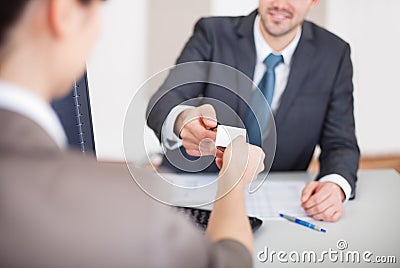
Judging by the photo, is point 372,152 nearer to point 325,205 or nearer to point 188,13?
point 188,13

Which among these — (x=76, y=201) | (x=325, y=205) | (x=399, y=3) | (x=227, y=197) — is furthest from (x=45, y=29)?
(x=399, y=3)

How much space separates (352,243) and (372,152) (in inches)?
36.3

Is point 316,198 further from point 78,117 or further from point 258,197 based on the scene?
point 78,117

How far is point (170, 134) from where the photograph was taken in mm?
828

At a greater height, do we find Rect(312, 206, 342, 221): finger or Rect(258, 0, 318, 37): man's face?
Rect(258, 0, 318, 37): man's face

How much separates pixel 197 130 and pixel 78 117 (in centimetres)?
15

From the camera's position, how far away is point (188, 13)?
5.71 ft

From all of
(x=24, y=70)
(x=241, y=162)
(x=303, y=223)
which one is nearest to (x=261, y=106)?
(x=303, y=223)

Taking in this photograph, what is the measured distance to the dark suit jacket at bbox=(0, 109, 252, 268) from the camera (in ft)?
1.32

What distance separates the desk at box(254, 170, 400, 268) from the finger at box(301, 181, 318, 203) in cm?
6

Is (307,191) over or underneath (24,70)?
over

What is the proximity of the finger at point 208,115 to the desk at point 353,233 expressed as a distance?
0.63 ft

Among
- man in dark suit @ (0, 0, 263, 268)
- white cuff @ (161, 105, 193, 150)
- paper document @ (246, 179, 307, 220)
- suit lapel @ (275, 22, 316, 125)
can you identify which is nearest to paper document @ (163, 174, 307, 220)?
paper document @ (246, 179, 307, 220)

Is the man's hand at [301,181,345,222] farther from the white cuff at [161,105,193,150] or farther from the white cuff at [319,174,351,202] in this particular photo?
the white cuff at [161,105,193,150]
